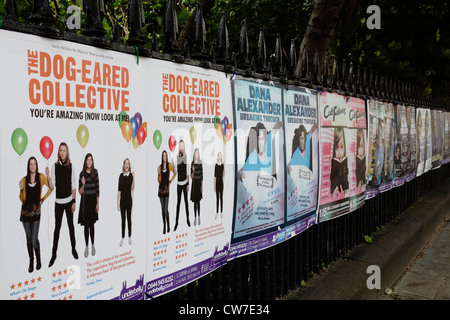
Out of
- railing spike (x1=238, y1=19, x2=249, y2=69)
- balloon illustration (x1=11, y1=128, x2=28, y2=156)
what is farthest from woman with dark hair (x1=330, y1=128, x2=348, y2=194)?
balloon illustration (x1=11, y1=128, x2=28, y2=156)

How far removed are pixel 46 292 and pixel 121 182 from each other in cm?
57

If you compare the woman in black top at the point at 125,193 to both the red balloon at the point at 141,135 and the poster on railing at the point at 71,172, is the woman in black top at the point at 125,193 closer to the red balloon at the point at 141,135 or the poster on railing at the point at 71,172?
the poster on railing at the point at 71,172

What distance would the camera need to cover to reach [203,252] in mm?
2969

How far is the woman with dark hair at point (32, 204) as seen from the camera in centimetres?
187

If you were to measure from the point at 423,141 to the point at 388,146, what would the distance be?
2.73m

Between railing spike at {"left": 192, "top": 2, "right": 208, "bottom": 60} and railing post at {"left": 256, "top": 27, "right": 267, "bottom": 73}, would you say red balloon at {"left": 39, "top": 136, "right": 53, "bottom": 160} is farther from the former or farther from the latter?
railing post at {"left": 256, "top": 27, "right": 267, "bottom": 73}

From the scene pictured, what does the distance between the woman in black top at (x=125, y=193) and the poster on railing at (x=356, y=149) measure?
3.36 metres

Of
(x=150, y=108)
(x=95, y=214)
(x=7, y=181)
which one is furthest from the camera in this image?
(x=150, y=108)

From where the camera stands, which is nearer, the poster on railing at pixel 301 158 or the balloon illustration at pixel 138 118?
the balloon illustration at pixel 138 118

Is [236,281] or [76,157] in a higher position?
[76,157]

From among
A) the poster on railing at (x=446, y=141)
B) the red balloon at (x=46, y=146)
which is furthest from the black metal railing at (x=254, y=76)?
the poster on railing at (x=446, y=141)

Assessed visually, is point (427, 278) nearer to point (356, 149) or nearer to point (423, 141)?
point (356, 149)
